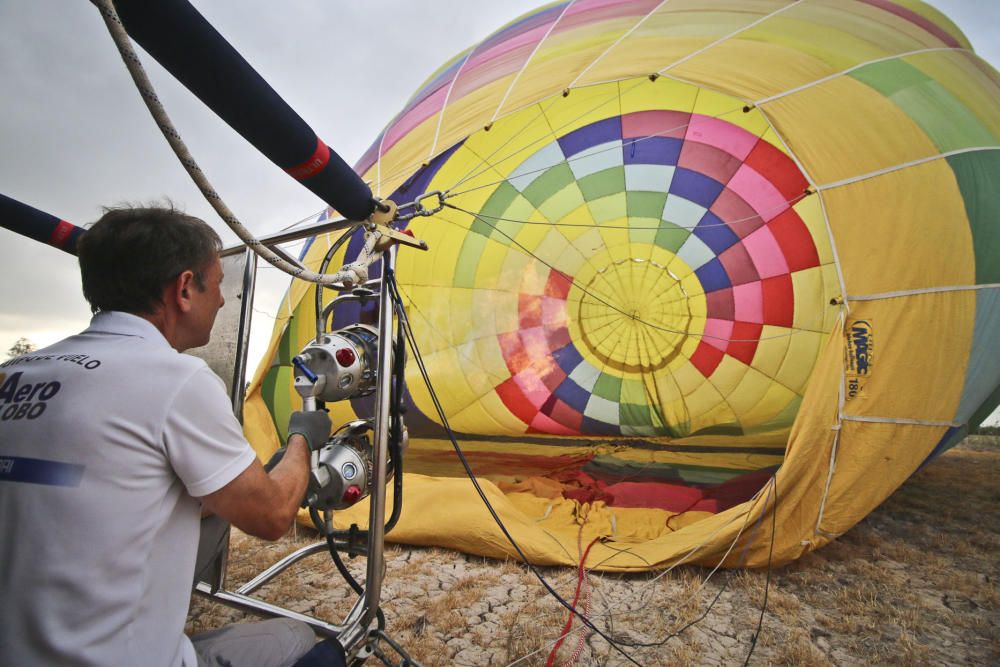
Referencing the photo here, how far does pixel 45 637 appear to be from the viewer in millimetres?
607

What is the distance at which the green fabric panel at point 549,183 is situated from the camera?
14.3ft

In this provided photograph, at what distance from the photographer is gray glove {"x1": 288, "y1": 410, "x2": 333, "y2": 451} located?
102 centimetres

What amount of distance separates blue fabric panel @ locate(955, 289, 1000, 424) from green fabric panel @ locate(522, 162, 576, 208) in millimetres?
2943

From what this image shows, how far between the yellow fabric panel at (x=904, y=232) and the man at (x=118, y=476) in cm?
248

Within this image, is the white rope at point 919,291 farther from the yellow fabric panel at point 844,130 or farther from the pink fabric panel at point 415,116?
the pink fabric panel at point 415,116

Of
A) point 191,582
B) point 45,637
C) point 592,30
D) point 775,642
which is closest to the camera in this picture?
point 45,637

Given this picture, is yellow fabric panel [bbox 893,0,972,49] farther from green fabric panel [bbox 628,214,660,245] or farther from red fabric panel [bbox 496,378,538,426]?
red fabric panel [bbox 496,378,538,426]

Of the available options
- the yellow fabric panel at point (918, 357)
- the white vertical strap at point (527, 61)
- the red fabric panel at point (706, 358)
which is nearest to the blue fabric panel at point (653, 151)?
the white vertical strap at point (527, 61)

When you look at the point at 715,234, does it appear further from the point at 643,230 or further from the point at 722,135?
the point at 722,135

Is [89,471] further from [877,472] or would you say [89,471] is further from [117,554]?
[877,472]

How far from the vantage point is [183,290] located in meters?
0.88

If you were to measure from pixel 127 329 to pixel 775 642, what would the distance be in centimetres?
206

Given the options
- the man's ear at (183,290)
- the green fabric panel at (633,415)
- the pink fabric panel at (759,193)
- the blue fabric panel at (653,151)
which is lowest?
the green fabric panel at (633,415)

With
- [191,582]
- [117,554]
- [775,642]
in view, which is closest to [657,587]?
[775,642]
